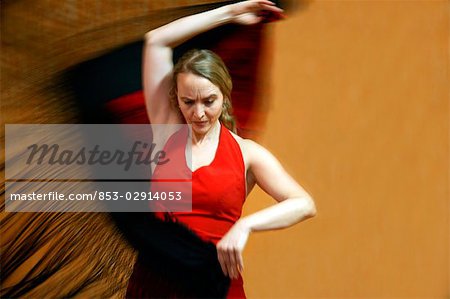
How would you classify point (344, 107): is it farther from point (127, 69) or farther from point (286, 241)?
point (127, 69)

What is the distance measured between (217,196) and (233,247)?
0.13m

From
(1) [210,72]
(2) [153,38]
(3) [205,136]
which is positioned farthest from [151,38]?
(3) [205,136]

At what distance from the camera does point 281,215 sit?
1.76 m

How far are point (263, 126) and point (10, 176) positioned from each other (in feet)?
2.20

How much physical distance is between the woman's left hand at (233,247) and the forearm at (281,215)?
0.05 feet

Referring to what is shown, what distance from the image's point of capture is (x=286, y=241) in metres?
1.85

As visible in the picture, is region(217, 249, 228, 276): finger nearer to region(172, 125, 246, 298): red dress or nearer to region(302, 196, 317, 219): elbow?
region(172, 125, 246, 298): red dress

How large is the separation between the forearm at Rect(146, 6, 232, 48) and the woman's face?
104 mm

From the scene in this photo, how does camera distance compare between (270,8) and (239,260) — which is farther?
(270,8)

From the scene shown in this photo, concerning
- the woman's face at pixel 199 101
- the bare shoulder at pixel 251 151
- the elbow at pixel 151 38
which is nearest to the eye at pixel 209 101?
the woman's face at pixel 199 101

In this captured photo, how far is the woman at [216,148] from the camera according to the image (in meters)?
1.75

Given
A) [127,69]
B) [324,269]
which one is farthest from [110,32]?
[324,269]
